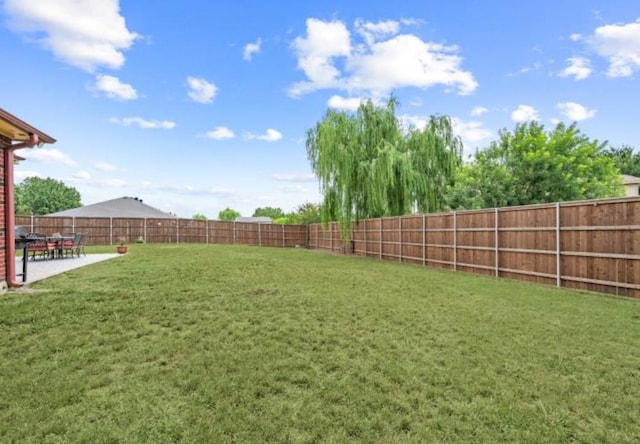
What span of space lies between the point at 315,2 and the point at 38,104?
9.10 m

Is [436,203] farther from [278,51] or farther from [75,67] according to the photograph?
[75,67]

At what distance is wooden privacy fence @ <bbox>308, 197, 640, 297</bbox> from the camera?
20.7ft

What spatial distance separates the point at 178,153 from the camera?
20766mm

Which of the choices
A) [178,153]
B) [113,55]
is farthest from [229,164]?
[113,55]

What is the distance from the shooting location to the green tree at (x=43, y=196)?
49.1 metres

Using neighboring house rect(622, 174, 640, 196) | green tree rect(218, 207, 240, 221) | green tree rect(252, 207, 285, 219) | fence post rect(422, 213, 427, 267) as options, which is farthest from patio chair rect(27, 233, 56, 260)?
green tree rect(218, 207, 240, 221)

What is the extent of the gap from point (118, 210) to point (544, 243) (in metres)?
25.7

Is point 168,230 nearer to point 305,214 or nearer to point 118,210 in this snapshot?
point 118,210

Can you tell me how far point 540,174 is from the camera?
45.8 feet

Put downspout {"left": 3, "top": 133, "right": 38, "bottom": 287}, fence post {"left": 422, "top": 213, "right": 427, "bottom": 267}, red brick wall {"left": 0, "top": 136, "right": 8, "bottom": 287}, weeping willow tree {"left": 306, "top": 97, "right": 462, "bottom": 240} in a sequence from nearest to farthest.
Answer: red brick wall {"left": 0, "top": 136, "right": 8, "bottom": 287}
downspout {"left": 3, "top": 133, "right": 38, "bottom": 287}
fence post {"left": 422, "top": 213, "right": 427, "bottom": 267}
weeping willow tree {"left": 306, "top": 97, "right": 462, "bottom": 240}

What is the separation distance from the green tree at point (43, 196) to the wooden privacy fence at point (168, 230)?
36929mm

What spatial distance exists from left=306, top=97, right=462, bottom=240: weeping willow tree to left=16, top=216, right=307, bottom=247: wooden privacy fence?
32.4 ft

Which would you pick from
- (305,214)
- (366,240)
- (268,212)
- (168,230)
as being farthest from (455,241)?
(268,212)

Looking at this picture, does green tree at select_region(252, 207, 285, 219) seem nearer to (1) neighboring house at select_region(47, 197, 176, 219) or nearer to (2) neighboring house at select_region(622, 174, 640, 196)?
(1) neighboring house at select_region(47, 197, 176, 219)
